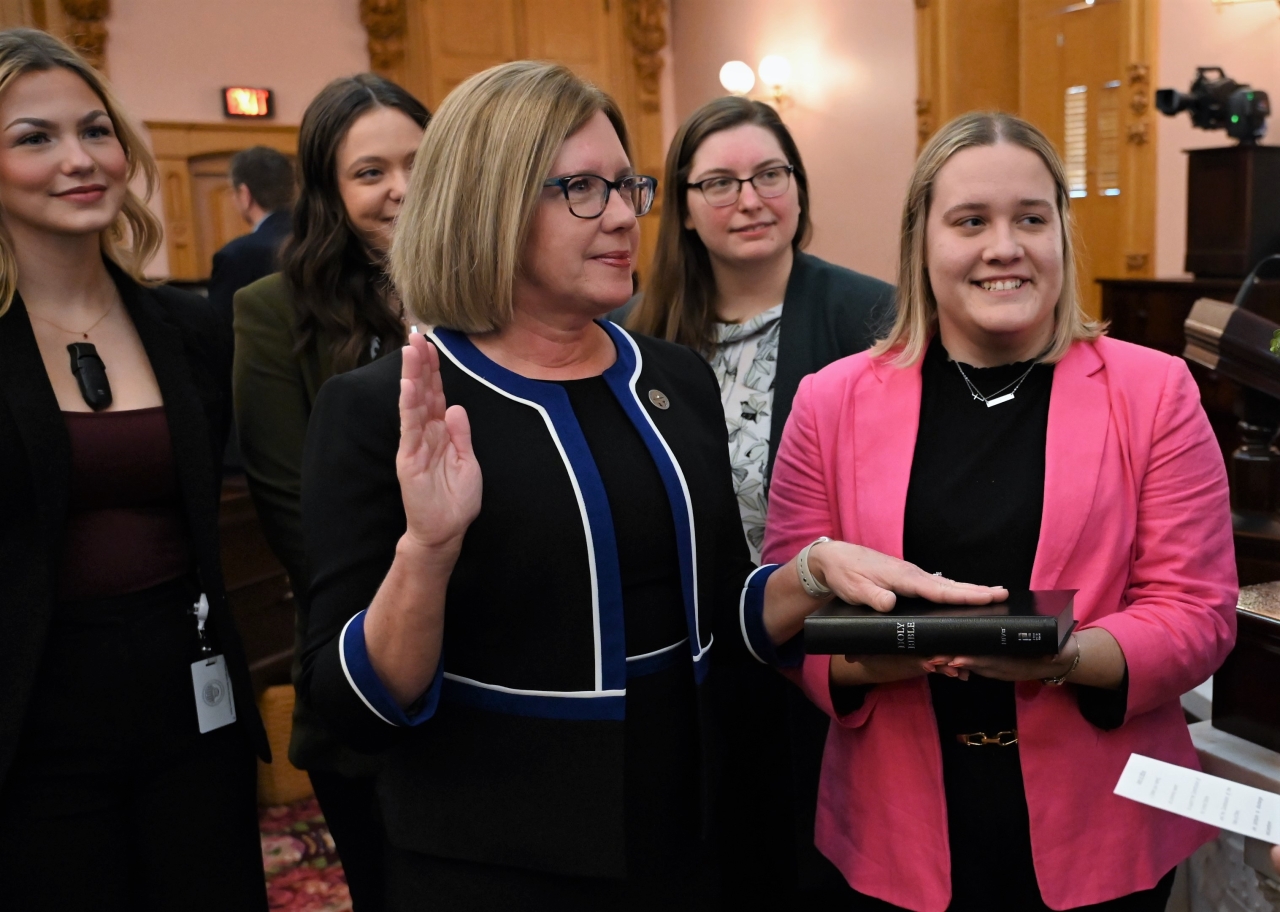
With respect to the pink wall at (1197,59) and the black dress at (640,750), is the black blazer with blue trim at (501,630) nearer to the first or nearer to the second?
the black dress at (640,750)

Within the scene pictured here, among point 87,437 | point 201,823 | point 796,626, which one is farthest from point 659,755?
point 87,437

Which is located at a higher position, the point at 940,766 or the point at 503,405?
the point at 503,405

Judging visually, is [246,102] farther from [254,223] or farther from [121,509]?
[121,509]

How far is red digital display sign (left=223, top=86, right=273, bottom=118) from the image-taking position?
9031mm

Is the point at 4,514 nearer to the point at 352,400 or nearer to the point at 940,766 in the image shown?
the point at 352,400

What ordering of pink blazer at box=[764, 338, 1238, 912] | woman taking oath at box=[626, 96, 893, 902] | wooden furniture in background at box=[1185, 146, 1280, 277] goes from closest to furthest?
1. pink blazer at box=[764, 338, 1238, 912]
2. woman taking oath at box=[626, 96, 893, 902]
3. wooden furniture in background at box=[1185, 146, 1280, 277]

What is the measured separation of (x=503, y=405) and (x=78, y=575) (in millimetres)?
809

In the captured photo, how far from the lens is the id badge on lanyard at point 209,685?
1.96 metres

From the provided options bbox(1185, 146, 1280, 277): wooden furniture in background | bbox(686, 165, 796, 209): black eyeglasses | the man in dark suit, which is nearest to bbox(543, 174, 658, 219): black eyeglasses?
bbox(686, 165, 796, 209): black eyeglasses

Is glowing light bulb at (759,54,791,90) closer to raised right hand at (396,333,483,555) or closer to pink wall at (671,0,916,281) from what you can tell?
pink wall at (671,0,916,281)

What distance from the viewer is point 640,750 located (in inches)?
60.7

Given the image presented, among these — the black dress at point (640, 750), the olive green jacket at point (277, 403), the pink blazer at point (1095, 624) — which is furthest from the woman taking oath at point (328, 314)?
the pink blazer at point (1095, 624)

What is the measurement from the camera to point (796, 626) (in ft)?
5.56

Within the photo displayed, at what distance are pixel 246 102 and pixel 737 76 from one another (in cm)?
389
